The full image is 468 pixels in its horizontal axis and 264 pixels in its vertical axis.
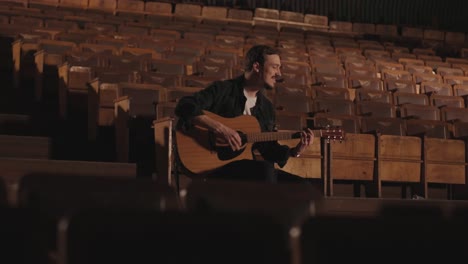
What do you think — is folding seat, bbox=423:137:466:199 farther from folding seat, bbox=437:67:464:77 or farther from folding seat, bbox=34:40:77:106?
folding seat, bbox=437:67:464:77

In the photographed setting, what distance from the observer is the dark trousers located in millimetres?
614

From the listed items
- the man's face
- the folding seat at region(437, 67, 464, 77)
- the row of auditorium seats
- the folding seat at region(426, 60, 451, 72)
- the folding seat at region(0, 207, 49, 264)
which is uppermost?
the row of auditorium seats

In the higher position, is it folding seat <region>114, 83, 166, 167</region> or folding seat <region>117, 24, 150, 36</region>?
folding seat <region>117, 24, 150, 36</region>

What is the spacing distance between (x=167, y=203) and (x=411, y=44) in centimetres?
218

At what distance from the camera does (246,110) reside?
673 mm

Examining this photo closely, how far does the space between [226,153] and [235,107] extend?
0.05 metres

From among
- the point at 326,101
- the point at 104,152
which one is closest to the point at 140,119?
the point at 104,152

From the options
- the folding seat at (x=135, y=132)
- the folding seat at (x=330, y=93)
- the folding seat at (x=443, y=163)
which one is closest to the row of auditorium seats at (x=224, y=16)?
the folding seat at (x=330, y=93)

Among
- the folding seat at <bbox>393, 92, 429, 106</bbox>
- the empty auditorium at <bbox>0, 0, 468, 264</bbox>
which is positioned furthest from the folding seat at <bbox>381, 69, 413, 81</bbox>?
the folding seat at <bbox>393, 92, 429, 106</bbox>

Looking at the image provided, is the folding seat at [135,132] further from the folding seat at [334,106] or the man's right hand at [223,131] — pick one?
the folding seat at [334,106]

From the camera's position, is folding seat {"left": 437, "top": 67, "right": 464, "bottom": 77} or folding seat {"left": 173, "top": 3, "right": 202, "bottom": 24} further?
folding seat {"left": 173, "top": 3, "right": 202, "bottom": 24}

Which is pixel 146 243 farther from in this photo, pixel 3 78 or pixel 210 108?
pixel 3 78

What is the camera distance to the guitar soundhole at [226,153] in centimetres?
66

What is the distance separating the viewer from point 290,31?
2234mm
